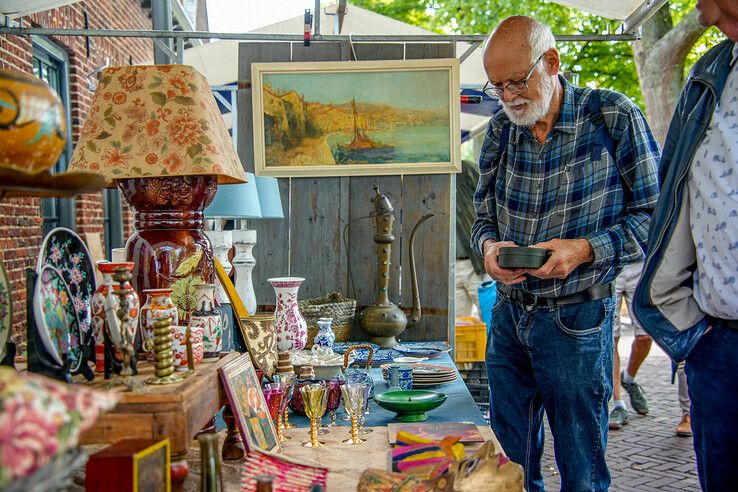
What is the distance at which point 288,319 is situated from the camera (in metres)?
2.96

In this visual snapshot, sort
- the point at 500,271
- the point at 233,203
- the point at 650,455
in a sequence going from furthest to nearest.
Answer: the point at 650,455 < the point at 233,203 < the point at 500,271

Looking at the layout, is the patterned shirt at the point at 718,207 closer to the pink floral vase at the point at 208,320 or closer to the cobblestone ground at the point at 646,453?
the pink floral vase at the point at 208,320

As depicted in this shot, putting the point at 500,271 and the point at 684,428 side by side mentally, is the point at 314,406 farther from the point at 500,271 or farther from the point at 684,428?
the point at 684,428

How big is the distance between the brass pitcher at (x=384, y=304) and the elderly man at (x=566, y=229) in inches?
49.2

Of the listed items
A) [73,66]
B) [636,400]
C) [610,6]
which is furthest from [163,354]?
[73,66]

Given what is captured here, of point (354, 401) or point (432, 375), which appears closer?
point (354, 401)

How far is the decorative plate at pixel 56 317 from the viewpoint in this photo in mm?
1442

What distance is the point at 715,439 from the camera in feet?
6.37

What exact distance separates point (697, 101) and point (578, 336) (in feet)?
2.58

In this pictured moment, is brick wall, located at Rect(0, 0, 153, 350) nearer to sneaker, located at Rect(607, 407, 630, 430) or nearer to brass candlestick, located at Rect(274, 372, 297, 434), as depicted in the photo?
brass candlestick, located at Rect(274, 372, 297, 434)

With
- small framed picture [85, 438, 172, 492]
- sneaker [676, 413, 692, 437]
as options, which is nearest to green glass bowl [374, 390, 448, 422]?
small framed picture [85, 438, 172, 492]

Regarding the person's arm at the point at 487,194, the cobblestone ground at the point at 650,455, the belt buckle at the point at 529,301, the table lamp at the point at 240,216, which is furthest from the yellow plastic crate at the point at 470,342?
the belt buckle at the point at 529,301

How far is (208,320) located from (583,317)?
1.19m

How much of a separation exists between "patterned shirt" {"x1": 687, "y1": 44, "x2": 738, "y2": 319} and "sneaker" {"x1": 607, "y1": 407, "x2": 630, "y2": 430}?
3601mm
